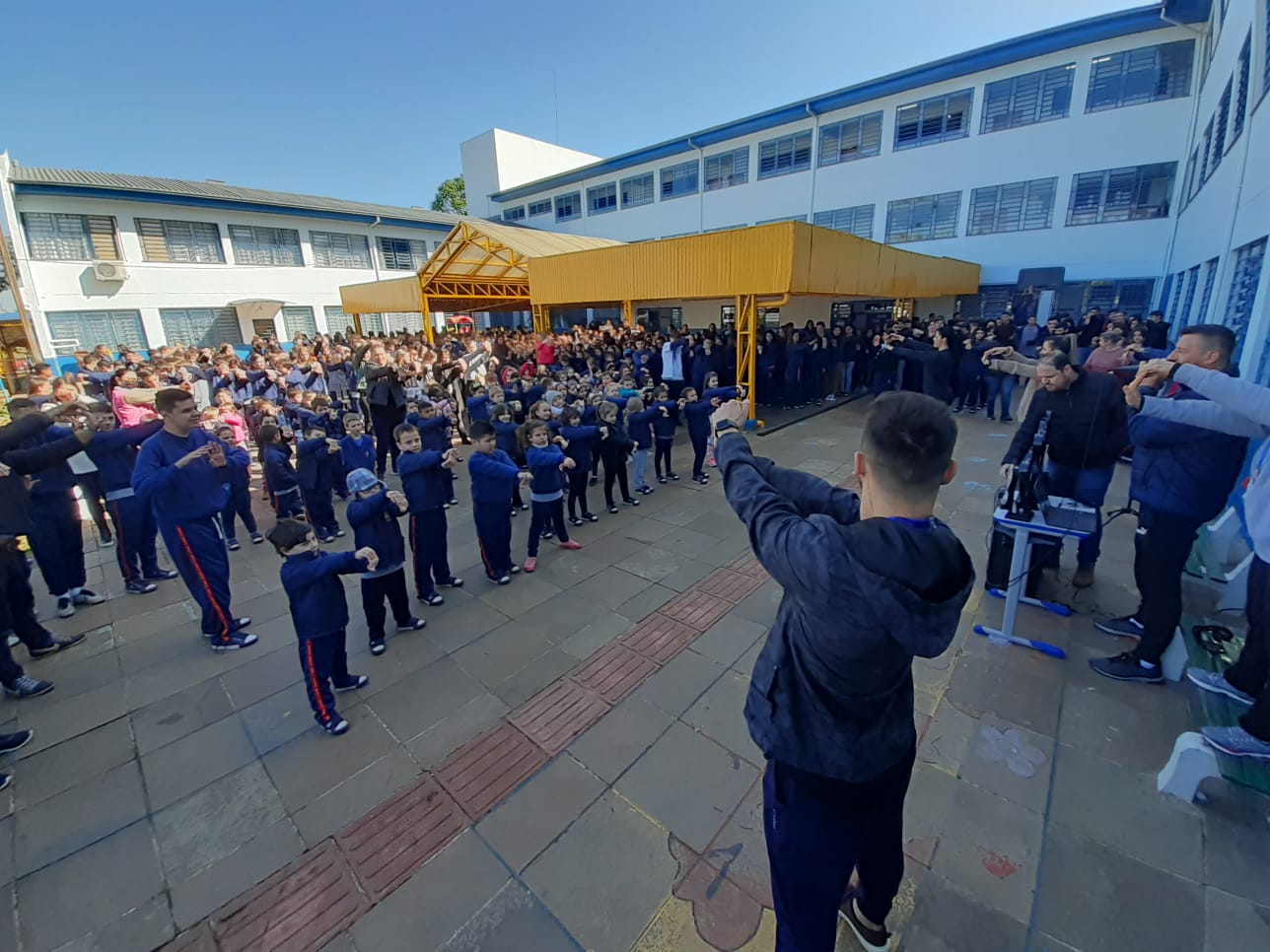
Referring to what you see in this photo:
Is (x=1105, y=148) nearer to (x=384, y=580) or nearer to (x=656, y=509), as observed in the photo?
(x=656, y=509)

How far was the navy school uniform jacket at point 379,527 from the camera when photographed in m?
4.09

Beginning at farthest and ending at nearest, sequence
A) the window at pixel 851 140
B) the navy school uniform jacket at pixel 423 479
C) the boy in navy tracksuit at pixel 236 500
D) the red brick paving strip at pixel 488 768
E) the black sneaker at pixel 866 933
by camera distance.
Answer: the window at pixel 851 140
the boy in navy tracksuit at pixel 236 500
the navy school uniform jacket at pixel 423 479
the red brick paving strip at pixel 488 768
the black sneaker at pixel 866 933

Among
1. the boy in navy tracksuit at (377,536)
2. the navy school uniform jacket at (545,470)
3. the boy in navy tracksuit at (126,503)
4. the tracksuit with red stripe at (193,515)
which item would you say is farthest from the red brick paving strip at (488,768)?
the boy in navy tracksuit at (126,503)

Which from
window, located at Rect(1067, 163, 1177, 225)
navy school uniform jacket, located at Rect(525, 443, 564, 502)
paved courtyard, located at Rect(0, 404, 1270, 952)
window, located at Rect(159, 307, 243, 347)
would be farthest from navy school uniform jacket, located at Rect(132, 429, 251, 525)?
window, located at Rect(1067, 163, 1177, 225)

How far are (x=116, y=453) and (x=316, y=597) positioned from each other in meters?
3.95

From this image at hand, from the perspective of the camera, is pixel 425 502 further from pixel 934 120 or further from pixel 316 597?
Result: pixel 934 120

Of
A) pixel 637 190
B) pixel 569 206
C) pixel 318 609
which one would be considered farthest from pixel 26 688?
pixel 569 206

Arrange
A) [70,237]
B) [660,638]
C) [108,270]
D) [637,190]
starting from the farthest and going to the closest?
1. [637,190]
2. [108,270]
3. [70,237]
4. [660,638]

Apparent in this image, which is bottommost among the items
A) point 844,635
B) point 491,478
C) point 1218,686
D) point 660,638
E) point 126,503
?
point 660,638

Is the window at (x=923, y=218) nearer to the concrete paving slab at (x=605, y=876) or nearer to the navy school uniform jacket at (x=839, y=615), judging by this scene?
the navy school uniform jacket at (x=839, y=615)

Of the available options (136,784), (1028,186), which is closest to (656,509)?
(136,784)

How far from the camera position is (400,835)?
274 cm

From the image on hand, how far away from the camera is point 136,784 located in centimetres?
312

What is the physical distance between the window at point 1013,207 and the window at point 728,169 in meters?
9.88
